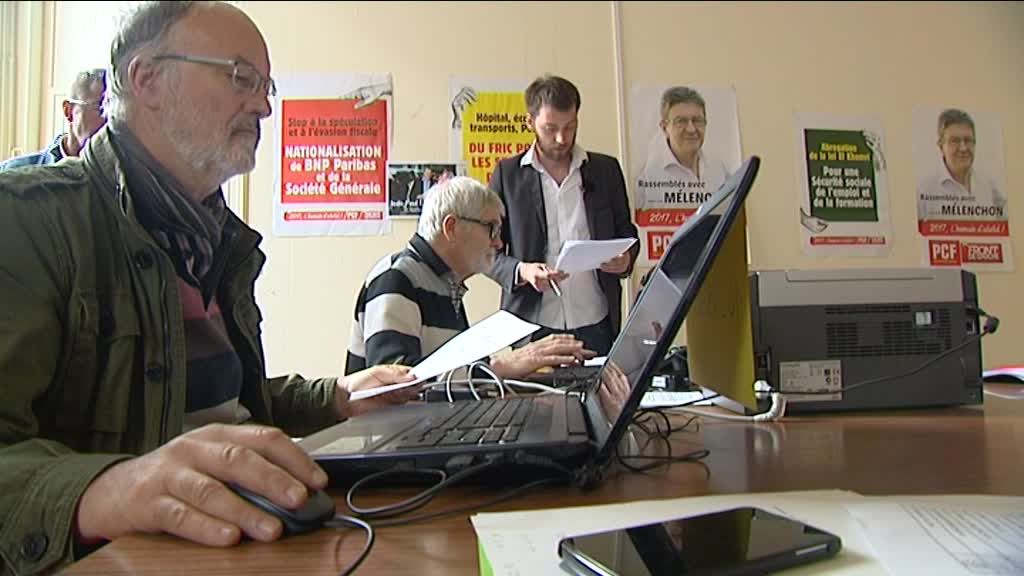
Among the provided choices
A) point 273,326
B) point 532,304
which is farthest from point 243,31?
point 273,326

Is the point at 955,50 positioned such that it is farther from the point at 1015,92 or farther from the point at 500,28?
the point at 500,28

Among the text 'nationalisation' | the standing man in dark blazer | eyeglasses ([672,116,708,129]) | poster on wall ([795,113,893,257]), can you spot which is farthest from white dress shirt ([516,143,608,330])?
poster on wall ([795,113,893,257])

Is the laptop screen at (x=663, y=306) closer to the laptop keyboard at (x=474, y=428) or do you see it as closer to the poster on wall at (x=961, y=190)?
the laptop keyboard at (x=474, y=428)

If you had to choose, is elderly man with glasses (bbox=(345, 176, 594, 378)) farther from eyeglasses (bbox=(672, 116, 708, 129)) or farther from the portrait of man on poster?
the portrait of man on poster

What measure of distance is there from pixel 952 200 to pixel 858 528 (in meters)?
2.65

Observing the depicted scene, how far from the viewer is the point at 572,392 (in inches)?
34.9

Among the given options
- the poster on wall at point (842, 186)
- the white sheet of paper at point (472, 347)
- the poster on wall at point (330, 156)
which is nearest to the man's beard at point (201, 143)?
the white sheet of paper at point (472, 347)

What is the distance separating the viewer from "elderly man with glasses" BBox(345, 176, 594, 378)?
119 cm

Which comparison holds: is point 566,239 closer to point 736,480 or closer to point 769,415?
point 769,415

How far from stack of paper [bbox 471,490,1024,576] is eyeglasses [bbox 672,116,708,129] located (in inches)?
82.3

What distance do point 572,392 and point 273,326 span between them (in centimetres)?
152

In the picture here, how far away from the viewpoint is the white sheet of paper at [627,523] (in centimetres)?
28

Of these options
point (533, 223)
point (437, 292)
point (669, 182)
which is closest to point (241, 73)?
Answer: point (437, 292)

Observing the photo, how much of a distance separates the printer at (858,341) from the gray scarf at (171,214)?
0.73m
